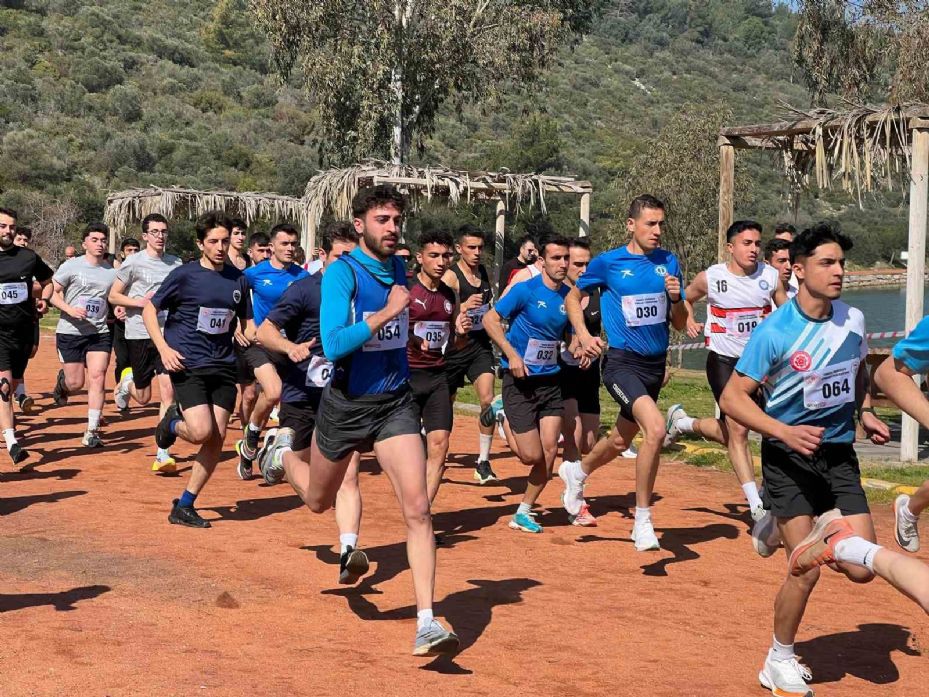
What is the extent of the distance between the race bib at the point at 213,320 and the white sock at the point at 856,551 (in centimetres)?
589

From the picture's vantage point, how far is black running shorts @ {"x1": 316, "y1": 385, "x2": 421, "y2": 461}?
21.7ft

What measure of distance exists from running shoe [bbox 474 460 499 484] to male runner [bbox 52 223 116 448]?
13.9ft

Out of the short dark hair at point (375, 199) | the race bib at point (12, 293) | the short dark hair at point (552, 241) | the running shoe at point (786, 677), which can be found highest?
the short dark hair at point (375, 199)

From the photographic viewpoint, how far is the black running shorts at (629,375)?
902cm

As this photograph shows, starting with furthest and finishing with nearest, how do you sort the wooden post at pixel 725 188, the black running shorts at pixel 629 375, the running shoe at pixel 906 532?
the wooden post at pixel 725 188, the black running shorts at pixel 629 375, the running shoe at pixel 906 532

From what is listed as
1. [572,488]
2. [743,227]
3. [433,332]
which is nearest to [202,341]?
[433,332]

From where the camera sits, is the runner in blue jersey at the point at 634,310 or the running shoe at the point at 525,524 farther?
the running shoe at the point at 525,524

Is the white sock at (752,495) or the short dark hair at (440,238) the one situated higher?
the short dark hair at (440,238)

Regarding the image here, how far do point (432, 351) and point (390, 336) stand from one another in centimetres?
290

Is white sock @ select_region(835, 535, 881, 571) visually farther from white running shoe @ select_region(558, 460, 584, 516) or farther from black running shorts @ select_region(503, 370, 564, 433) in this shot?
white running shoe @ select_region(558, 460, 584, 516)

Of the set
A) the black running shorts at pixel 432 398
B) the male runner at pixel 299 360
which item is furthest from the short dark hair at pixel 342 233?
the black running shorts at pixel 432 398

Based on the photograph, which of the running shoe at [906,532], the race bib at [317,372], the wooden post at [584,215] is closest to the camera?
the running shoe at [906,532]

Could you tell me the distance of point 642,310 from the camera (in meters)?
9.20

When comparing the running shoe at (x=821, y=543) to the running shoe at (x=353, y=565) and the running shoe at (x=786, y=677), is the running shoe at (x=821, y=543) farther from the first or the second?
the running shoe at (x=353, y=565)
